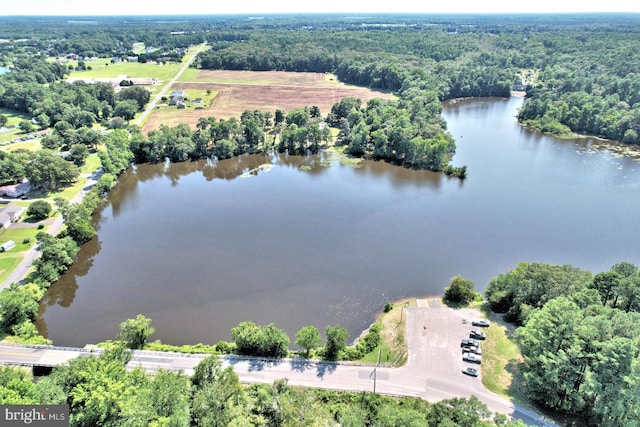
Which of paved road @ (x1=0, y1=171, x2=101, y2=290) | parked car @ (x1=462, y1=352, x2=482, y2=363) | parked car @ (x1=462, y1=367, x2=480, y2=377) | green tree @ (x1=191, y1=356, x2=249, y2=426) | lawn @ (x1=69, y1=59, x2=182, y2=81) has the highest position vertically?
lawn @ (x1=69, y1=59, x2=182, y2=81)

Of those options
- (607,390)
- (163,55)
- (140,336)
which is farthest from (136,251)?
(163,55)

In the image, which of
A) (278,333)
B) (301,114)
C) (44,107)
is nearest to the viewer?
(278,333)

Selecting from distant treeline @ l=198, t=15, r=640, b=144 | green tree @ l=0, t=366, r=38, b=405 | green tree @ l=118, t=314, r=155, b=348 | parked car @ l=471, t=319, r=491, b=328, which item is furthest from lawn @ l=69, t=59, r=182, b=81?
parked car @ l=471, t=319, r=491, b=328

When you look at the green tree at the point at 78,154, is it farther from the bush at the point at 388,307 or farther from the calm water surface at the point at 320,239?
the bush at the point at 388,307

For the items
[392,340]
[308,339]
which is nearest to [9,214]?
[308,339]

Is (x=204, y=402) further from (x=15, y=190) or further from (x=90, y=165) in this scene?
(x=90, y=165)

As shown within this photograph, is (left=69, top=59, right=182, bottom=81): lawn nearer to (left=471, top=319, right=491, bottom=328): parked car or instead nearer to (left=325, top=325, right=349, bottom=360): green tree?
(left=325, top=325, right=349, bottom=360): green tree

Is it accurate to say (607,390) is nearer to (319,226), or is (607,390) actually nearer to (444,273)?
(444,273)
